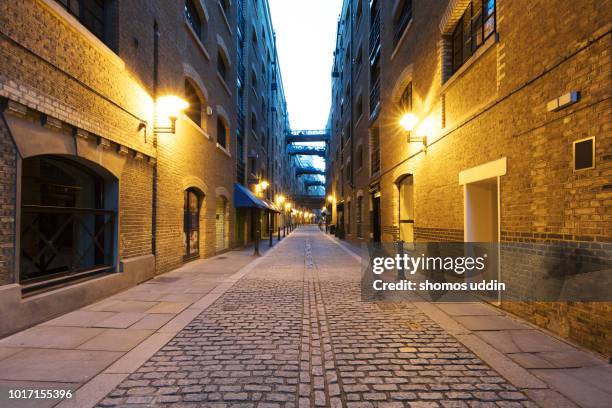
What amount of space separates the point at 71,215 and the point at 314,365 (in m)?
5.08

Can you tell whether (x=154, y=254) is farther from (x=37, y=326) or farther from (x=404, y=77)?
(x=404, y=77)

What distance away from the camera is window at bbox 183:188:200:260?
36.0 ft

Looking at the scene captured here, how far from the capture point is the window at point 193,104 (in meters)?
11.8

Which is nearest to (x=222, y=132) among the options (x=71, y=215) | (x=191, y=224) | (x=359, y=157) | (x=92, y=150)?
(x=191, y=224)

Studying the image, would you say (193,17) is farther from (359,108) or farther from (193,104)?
(359,108)

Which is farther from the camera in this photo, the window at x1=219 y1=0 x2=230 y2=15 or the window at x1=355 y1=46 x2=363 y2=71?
the window at x1=355 y1=46 x2=363 y2=71

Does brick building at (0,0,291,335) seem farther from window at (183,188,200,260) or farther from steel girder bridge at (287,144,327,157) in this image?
steel girder bridge at (287,144,327,157)

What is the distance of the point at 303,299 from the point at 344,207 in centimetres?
2049

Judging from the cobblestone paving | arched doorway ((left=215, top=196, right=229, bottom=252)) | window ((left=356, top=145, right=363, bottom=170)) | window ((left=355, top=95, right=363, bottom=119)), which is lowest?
the cobblestone paving

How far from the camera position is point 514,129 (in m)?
5.25

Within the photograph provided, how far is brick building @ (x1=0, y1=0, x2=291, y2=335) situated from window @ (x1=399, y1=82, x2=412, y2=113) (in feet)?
25.2

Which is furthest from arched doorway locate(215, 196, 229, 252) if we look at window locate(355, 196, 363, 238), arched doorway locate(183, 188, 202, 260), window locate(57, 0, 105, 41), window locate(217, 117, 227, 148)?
window locate(57, 0, 105, 41)

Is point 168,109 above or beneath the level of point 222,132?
beneath

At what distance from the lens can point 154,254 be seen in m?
8.46
